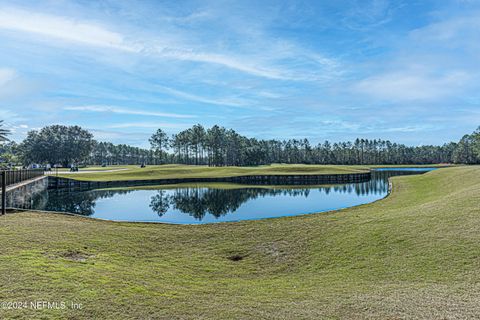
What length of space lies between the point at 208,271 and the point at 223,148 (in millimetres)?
113105

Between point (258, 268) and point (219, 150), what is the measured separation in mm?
112342

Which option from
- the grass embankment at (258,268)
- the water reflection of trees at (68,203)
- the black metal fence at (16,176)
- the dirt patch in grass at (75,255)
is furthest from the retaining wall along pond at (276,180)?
the dirt patch in grass at (75,255)

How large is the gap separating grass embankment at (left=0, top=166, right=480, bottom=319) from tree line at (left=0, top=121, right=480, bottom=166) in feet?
225

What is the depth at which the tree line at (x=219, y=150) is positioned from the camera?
105 metres

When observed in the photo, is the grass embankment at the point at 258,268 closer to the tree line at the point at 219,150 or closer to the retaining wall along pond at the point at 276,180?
the retaining wall along pond at the point at 276,180

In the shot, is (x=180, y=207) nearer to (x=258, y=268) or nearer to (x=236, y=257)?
(x=236, y=257)

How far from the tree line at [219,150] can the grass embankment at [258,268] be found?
68.7 metres

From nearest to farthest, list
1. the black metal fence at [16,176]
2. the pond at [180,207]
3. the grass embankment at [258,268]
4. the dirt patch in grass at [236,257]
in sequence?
the grass embankment at [258,268] < the dirt patch in grass at [236,257] < the black metal fence at [16,176] < the pond at [180,207]

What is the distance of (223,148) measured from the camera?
405ft

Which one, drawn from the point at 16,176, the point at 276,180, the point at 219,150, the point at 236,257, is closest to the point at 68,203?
the point at 16,176

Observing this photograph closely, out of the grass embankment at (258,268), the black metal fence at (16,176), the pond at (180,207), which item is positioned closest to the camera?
the grass embankment at (258,268)

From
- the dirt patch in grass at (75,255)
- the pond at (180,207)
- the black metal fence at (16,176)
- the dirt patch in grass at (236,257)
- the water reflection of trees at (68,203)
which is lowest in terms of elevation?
the pond at (180,207)

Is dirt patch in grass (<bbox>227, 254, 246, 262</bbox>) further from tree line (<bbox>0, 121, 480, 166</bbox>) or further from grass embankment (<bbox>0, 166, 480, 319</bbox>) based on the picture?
tree line (<bbox>0, 121, 480, 166</bbox>)

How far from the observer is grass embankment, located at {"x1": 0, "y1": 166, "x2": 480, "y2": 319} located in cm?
643
